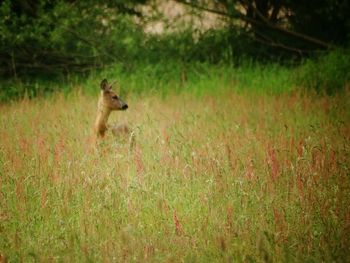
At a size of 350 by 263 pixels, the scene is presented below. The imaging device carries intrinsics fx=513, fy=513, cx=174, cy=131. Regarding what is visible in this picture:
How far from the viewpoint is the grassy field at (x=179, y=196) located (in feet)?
13.3

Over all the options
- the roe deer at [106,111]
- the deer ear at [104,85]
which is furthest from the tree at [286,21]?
the roe deer at [106,111]

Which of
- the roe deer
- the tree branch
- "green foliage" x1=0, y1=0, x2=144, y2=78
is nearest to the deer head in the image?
the roe deer

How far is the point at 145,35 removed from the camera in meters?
14.2

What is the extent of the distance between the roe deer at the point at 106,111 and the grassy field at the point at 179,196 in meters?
0.23

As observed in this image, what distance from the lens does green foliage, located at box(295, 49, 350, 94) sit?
11.1 meters

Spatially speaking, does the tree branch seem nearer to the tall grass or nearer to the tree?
the tree

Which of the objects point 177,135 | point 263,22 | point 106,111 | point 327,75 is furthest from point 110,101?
point 263,22

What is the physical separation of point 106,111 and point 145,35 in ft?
21.6

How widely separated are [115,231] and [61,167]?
1781 millimetres

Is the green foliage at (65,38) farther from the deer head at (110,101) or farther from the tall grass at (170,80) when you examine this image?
the deer head at (110,101)

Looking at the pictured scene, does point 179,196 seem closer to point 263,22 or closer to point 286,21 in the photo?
point 263,22

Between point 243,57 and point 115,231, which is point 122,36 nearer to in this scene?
point 243,57

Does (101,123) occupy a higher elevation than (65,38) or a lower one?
lower

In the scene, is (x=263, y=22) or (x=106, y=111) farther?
(x=263, y=22)
